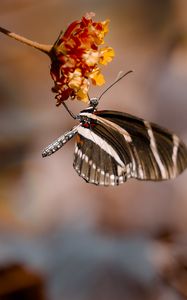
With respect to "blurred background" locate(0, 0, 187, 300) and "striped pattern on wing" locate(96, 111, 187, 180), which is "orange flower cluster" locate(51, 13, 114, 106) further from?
"blurred background" locate(0, 0, 187, 300)

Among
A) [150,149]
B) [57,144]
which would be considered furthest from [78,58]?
[150,149]

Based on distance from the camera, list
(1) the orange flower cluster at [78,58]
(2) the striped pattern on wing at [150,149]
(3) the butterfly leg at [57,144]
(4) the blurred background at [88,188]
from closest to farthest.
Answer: (1) the orange flower cluster at [78,58] → (3) the butterfly leg at [57,144] → (2) the striped pattern on wing at [150,149] → (4) the blurred background at [88,188]

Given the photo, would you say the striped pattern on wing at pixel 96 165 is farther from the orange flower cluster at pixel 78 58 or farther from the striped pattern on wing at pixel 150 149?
the orange flower cluster at pixel 78 58

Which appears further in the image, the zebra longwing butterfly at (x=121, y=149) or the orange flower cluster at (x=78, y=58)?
the zebra longwing butterfly at (x=121, y=149)

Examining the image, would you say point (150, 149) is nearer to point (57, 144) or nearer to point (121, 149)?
point (121, 149)

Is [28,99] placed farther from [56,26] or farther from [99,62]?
[99,62]

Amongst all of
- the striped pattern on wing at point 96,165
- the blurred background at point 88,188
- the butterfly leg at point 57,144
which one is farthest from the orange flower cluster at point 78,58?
the blurred background at point 88,188

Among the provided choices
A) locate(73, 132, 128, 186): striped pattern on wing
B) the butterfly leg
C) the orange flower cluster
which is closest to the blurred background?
locate(73, 132, 128, 186): striped pattern on wing
